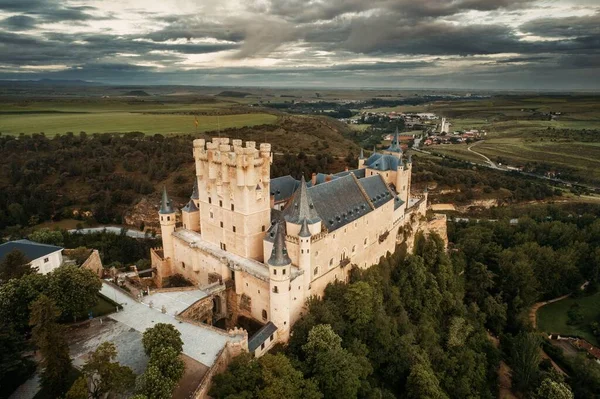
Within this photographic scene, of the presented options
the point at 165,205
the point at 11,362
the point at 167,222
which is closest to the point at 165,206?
the point at 165,205

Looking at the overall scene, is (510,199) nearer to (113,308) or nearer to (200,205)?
(200,205)

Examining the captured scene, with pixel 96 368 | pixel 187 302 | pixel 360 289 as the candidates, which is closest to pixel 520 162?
pixel 360 289

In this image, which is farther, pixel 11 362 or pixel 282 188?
pixel 282 188

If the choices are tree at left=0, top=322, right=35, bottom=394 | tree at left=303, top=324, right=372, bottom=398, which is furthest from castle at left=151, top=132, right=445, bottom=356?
tree at left=0, top=322, right=35, bottom=394

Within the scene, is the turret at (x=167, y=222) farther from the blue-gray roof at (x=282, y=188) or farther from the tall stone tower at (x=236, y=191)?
the blue-gray roof at (x=282, y=188)

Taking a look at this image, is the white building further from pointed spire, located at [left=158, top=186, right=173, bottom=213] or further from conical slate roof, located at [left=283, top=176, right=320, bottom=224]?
conical slate roof, located at [left=283, top=176, right=320, bottom=224]

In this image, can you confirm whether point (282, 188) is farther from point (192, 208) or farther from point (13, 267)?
point (13, 267)

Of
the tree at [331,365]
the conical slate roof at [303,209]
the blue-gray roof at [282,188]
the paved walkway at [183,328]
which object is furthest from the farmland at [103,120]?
the tree at [331,365]
